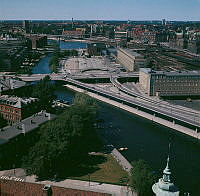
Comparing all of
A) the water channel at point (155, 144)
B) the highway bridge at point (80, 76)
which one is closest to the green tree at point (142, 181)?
the water channel at point (155, 144)

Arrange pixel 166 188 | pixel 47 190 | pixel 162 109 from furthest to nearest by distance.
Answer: pixel 162 109
pixel 47 190
pixel 166 188

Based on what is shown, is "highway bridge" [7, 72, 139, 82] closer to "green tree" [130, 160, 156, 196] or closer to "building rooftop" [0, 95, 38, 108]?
"building rooftop" [0, 95, 38, 108]

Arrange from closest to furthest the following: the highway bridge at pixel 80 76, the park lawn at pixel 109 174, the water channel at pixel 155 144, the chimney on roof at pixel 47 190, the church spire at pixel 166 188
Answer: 1. the church spire at pixel 166 188
2. the chimney on roof at pixel 47 190
3. the park lawn at pixel 109 174
4. the water channel at pixel 155 144
5. the highway bridge at pixel 80 76

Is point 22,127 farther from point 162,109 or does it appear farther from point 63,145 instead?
point 162,109

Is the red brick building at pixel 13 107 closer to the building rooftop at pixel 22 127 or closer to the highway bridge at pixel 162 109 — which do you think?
the building rooftop at pixel 22 127

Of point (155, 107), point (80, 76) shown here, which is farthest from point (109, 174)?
point (80, 76)
